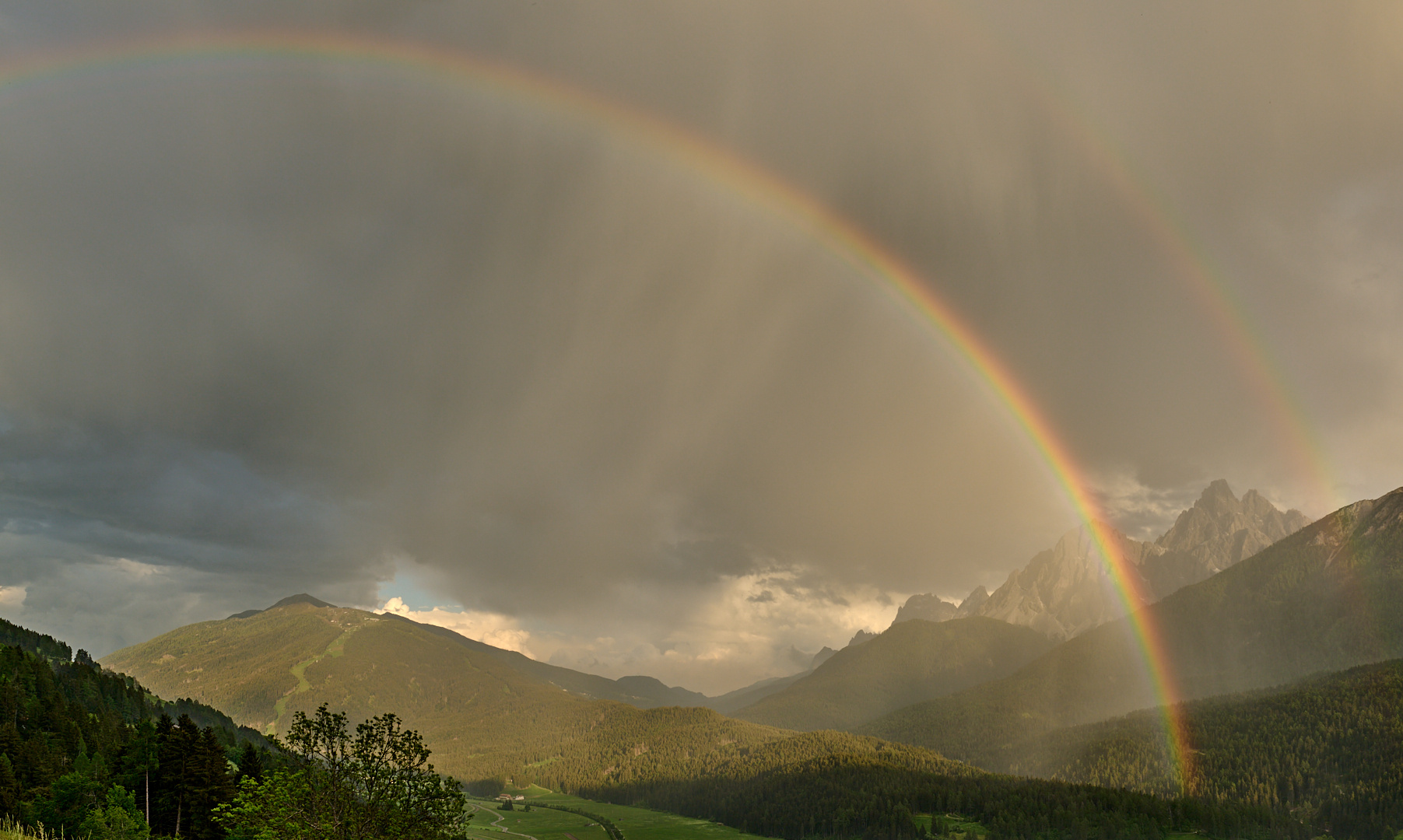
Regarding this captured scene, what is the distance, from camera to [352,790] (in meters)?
48.1

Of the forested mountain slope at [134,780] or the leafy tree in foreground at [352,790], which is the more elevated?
the leafy tree in foreground at [352,790]

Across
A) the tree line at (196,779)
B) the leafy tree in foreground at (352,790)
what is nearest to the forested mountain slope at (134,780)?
the tree line at (196,779)

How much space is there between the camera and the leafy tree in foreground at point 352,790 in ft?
152

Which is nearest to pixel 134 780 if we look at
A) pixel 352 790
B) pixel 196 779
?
pixel 196 779

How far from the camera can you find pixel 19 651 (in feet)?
565

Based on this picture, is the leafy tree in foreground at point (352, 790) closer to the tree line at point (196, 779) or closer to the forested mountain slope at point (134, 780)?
the tree line at point (196, 779)

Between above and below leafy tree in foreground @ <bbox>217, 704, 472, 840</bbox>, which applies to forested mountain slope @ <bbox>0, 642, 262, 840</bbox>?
below

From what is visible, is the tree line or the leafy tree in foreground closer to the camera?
the leafy tree in foreground

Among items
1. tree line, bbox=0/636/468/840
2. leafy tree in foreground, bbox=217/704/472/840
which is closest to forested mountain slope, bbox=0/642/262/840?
tree line, bbox=0/636/468/840

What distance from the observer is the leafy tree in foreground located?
152 ft

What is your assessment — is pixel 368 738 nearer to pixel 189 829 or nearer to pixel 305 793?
pixel 305 793

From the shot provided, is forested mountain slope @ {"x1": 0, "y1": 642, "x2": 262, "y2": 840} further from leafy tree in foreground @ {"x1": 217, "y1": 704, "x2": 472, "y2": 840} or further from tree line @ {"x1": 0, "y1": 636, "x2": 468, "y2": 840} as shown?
leafy tree in foreground @ {"x1": 217, "y1": 704, "x2": 472, "y2": 840}

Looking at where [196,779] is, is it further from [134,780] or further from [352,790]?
[352,790]

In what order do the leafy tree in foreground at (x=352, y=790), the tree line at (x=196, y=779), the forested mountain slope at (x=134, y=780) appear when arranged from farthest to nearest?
the forested mountain slope at (x=134, y=780) < the tree line at (x=196, y=779) < the leafy tree in foreground at (x=352, y=790)
